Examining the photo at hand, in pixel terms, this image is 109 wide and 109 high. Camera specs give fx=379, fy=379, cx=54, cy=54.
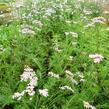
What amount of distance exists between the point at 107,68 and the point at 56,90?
29.7 inches

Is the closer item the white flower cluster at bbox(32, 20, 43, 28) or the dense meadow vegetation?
the dense meadow vegetation

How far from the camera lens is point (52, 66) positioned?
15.1 ft

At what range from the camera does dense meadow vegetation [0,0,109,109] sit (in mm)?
3791

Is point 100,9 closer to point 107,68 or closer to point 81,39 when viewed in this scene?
point 81,39

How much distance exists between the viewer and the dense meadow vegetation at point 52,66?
3791mm

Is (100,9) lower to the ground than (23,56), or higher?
lower

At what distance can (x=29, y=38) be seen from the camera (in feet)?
17.5

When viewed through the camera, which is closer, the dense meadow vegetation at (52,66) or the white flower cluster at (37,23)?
the dense meadow vegetation at (52,66)

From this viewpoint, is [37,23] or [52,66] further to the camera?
[37,23]

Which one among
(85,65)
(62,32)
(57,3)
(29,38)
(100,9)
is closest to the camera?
(85,65)

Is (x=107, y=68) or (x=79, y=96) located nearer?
(x=79, y=96)

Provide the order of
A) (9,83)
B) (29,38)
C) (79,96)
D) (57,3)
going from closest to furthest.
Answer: (79,96)
(9,83)
(29,38)
(57,3)

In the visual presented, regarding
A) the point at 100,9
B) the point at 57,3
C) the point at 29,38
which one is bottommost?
the point at 100,9

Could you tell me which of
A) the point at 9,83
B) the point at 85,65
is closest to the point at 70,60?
the point at 85,65
